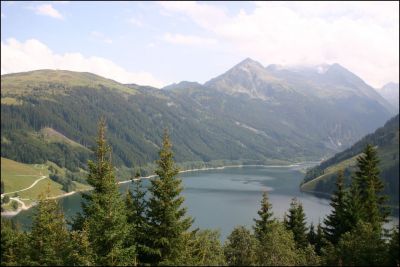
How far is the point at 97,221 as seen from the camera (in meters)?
35.5

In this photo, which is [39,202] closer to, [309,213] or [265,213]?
[265,213]

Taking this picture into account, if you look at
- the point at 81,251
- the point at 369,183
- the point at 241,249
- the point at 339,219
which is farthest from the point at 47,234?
the point at 369,183

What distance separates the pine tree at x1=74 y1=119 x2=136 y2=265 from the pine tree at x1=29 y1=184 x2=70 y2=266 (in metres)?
2.65

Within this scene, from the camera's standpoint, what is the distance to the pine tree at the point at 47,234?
35.9 m

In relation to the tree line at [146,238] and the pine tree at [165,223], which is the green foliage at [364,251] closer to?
the tree line at [146,238]

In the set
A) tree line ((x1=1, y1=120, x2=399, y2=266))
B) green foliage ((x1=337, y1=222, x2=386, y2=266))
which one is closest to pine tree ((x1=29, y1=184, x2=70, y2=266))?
tree line ((x1=1, y1=120, x2=399, y2=266))

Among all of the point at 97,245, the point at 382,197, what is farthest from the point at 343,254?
the point at 382,197

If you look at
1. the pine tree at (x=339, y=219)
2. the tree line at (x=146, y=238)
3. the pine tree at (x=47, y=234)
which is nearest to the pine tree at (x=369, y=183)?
the pine tree at (x=339, y=219)

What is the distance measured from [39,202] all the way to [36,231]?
8.23 ft

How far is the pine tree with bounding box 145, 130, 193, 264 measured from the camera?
35.5 meters

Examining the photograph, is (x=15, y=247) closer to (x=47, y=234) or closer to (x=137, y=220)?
(x=47, y=234)

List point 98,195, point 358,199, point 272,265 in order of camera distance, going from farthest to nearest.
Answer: point 358,199 → point 98,195 → point 272,265

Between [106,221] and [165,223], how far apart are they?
477 centimetres

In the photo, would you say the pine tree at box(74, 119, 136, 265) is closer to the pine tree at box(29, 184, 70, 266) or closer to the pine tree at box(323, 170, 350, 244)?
the pine tree at box(29, 184, 70, 266)
